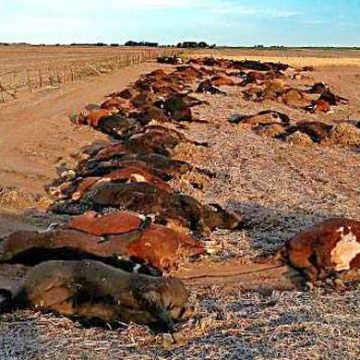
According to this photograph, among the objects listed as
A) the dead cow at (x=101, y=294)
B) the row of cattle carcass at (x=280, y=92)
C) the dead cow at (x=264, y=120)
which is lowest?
the row of cattle carcass at (x=280, y=92)

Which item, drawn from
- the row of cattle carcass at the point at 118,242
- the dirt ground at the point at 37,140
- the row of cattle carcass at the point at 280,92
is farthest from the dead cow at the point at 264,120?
the row of cattle carcass at the point at 118,242

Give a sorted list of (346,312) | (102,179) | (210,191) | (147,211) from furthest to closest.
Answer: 1. (210,191)
2. (102,179)
3. (147,211)
4. (346,312)

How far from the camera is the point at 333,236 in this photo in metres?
9.38

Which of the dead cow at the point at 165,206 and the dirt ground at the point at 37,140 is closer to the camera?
the dead cow at the point at 165,206

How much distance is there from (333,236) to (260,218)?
103 inches

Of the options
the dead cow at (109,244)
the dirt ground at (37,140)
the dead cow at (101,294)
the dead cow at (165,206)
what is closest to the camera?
the dead cow at (101,294)

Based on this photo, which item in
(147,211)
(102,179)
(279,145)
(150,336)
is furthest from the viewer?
(279,145)

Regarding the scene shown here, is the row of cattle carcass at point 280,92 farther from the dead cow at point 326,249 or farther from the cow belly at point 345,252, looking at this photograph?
the cow belly at point 345,252

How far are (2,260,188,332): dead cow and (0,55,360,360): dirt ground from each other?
178 millimetres

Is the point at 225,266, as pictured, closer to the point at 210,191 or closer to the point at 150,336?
the point at 150,336

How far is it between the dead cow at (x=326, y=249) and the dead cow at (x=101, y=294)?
2322mm

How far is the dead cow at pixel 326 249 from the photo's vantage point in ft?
30.2

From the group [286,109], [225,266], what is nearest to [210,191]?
[225,266]

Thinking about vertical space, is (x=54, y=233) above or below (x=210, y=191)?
above
